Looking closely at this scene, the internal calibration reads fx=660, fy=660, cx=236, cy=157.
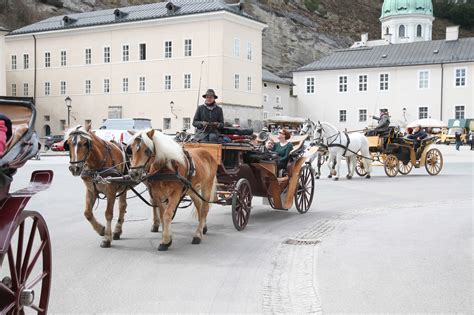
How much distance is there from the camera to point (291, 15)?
107312 millimetres

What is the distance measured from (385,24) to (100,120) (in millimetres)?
52575

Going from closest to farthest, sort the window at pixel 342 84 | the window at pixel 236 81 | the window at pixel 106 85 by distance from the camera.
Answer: the window at pixel 236 81
the window at pixel 106 85
the window at pixel 342 84

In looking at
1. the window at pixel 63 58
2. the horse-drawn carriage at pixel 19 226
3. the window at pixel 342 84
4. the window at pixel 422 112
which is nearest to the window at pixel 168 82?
the window at pixel 63 58

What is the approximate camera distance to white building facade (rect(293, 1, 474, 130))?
69.7 meters

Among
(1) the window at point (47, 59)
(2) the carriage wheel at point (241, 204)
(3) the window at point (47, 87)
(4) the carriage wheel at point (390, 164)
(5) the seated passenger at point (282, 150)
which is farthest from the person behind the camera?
(3) the window at point (47, 87)

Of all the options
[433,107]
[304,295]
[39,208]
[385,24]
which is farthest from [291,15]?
[304,295]

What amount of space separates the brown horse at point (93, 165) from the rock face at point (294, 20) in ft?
237

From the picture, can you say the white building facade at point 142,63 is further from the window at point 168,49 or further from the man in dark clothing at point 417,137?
the man in dark clothing at point 417,137

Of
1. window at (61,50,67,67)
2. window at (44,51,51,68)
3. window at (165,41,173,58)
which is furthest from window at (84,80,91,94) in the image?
window at (165,41,173,58)

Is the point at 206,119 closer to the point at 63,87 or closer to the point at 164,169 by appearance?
the point at 164,169

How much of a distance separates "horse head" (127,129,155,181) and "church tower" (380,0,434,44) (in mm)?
94076

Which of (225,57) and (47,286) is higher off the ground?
(225,57)

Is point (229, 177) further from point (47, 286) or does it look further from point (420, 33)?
point (420, 33)

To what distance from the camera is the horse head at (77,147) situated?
927cm
